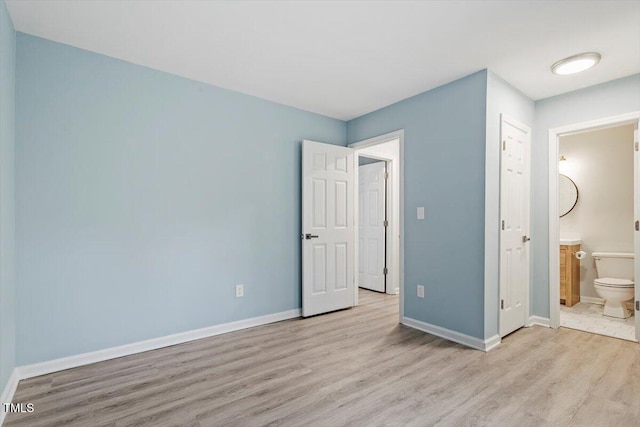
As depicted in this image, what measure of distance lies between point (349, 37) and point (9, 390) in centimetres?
318

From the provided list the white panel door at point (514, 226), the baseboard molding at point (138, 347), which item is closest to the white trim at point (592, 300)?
the white panel door at point (514, 226)

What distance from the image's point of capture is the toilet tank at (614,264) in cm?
387

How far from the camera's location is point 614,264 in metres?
3.97

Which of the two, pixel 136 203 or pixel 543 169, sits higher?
pixel 543 169

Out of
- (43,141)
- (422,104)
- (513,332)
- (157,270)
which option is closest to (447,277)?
(513,332)

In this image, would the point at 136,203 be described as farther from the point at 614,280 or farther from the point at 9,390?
the point at 614,280

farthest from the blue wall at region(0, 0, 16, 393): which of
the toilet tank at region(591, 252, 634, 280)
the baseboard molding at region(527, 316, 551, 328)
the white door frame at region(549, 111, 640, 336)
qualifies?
the toilet tank at region(591, 252, 634, 280)

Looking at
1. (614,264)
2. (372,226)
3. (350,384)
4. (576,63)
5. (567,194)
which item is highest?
(576,63)

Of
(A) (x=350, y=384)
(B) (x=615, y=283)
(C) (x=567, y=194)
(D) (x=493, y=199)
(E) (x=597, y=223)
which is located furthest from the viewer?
(C) (x=567, y=194)

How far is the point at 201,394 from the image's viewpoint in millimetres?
2061

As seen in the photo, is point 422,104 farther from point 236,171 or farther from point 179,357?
point 179,357

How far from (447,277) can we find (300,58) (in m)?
2.34

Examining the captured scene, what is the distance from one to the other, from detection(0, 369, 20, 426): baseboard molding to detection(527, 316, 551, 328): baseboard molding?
423cm

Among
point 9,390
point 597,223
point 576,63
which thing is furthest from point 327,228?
point 597,223
